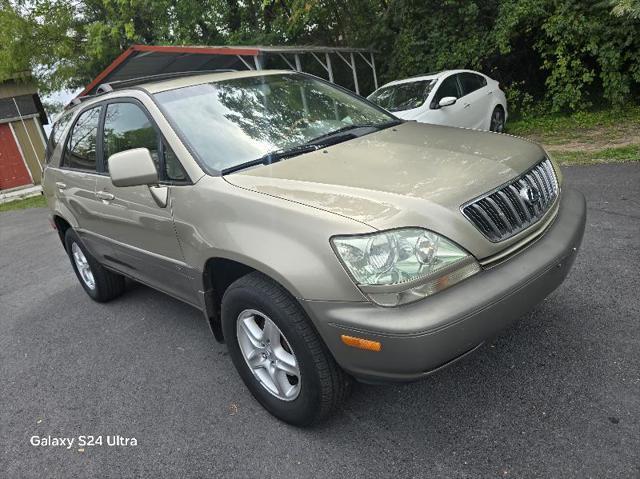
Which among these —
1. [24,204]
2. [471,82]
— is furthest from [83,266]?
[24,204]

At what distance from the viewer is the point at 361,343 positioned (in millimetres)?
2082

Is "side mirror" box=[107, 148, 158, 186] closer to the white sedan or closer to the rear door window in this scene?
the white sedan

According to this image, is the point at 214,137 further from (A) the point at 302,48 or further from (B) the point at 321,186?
(A) the point at 302,48

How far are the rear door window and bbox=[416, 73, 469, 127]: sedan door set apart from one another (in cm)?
19

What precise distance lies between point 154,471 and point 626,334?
271cm

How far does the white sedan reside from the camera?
8672 millimetres

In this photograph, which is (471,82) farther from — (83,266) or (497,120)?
(83,266)

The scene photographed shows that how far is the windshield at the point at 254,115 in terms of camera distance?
114 inches

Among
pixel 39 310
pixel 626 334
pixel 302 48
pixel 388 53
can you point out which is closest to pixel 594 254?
pixel 626 334

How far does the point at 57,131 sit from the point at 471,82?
771 centimetres

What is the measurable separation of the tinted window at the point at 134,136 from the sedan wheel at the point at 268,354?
2.98ft

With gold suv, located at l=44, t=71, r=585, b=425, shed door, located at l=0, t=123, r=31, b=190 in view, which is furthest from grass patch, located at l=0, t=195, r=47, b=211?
gold suv, located at l=44, t=71, r=585, b=425

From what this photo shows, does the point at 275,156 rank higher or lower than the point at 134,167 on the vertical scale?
lower

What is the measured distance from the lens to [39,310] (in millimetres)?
5105
